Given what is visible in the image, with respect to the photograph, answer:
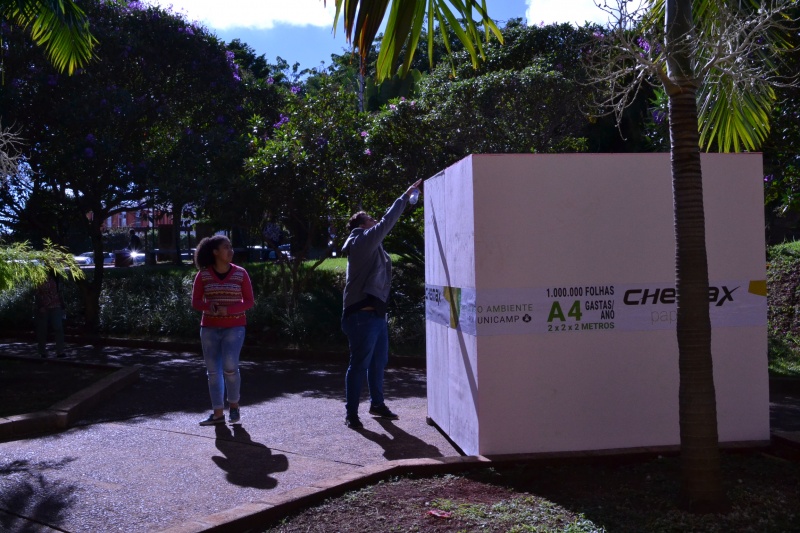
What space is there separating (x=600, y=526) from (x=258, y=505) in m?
1.81

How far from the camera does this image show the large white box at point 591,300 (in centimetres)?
575

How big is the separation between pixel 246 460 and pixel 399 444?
1.20 metres

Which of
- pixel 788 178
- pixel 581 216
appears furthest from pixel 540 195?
pixel 788 178

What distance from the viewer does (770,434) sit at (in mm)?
6141

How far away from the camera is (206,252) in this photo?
7902 mm

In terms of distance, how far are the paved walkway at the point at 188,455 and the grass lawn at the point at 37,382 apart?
53 cm

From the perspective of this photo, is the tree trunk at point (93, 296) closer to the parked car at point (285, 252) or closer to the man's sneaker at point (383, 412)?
the parked car at point (285, 252)

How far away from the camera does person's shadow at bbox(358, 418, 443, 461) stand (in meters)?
6.52

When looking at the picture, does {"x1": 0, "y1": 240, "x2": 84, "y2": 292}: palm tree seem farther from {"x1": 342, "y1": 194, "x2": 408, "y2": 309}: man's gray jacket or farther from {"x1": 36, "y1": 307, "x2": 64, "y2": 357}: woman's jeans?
{"x1": 342, "y1": 194, "x2": 408, "y2": 309}: man's gray jacket

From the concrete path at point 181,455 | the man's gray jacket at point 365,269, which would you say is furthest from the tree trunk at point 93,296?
the man's gray jacket at point 365,269

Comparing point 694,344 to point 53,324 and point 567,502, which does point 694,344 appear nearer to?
point 567,502

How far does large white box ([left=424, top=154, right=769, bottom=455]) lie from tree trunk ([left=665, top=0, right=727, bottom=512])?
4.46 feet

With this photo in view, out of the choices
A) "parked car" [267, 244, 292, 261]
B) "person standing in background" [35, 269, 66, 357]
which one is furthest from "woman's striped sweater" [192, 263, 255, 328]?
"parked car" [267, 244, 292, 261]

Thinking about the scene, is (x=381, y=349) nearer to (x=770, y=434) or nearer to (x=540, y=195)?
(x=540, y=195)
